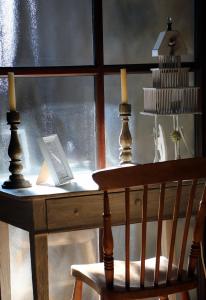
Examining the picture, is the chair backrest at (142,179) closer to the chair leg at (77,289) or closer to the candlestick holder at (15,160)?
the chair leg at (77,289)

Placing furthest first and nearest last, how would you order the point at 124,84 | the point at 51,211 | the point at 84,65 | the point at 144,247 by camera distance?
the point at 84,65 < the point at 124,84 < the point at 51,211 < the point at 144,247

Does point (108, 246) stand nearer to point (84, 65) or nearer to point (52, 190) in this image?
point (52, 190)

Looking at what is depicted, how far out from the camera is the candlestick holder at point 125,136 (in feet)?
8.79

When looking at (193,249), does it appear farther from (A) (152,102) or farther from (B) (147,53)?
(B) (147,53)

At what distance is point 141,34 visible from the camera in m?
2.87

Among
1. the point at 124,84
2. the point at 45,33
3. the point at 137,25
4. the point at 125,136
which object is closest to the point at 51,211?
the point at 125,136

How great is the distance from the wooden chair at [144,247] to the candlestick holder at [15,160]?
398mm

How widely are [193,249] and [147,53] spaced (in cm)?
102

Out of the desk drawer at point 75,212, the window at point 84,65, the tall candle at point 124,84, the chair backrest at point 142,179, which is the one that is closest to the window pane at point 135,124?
the window at point 84,65

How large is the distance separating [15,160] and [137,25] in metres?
0.85

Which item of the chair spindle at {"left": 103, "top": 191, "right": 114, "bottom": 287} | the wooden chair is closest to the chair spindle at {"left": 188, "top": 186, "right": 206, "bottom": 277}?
the wooden chair

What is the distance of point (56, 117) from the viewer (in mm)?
2768

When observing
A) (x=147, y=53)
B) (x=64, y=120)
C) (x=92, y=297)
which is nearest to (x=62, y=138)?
(x=64, y=120)

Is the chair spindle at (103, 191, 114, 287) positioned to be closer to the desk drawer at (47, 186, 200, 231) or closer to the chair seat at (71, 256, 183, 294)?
the chair seat at (71, 256, 183, 294)
